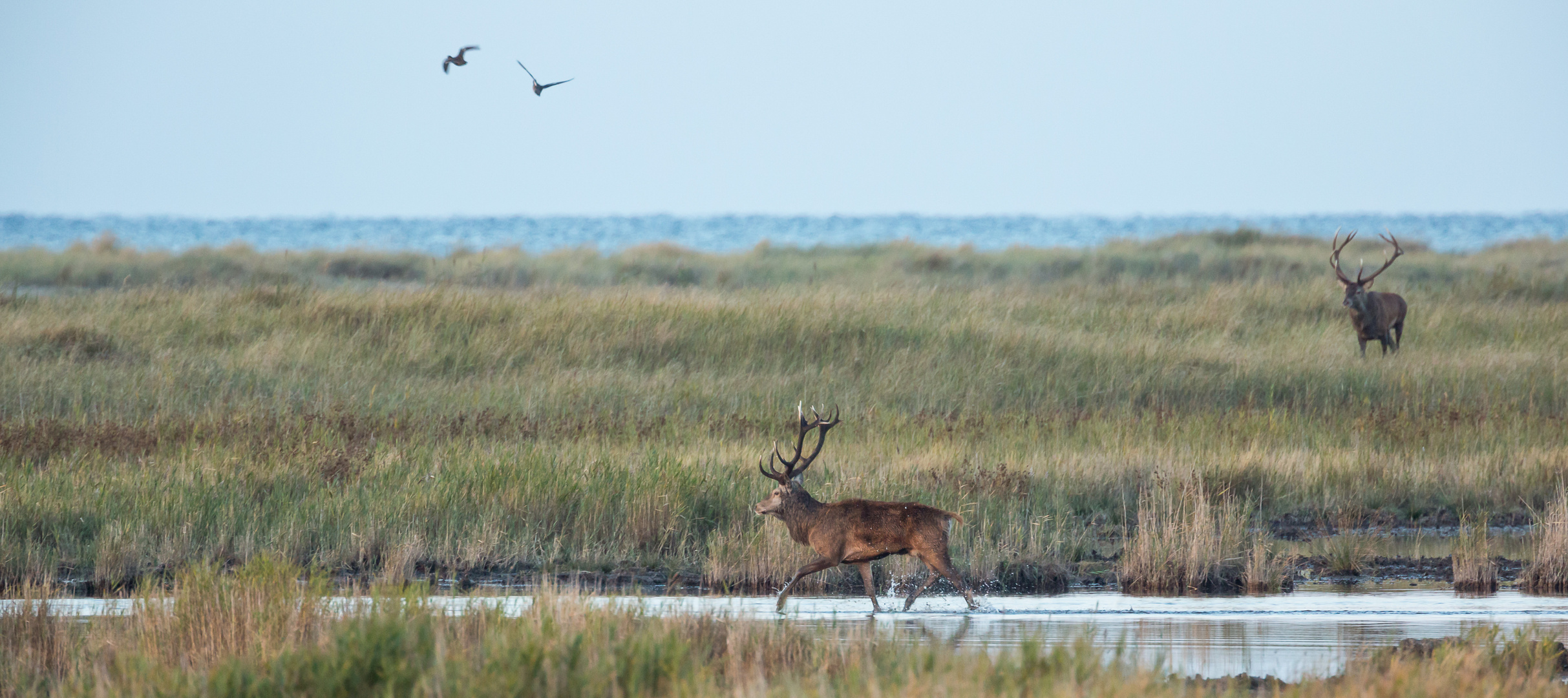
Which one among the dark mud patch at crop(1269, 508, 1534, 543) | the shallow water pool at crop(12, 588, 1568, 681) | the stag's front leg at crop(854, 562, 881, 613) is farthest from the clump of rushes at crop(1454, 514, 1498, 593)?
the stag's front leg at crop(854, 562, 881, 613)

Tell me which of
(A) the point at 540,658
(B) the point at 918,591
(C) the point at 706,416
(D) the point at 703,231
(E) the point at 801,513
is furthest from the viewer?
(D) the point at 703,231

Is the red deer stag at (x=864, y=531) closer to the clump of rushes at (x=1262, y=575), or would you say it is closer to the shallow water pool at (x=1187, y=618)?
the shallow water pool at (x=1187, y=618)

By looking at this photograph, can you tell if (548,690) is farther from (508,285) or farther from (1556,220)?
(1556,220)

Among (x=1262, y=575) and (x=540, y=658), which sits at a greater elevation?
(x=540, y=658)

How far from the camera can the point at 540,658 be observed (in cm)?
596

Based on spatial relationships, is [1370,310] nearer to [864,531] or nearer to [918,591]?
[918,591]

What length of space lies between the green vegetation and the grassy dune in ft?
9.32

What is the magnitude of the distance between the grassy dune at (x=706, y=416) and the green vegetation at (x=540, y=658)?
2.84 m

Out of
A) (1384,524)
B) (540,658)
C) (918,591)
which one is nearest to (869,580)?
(918,591)

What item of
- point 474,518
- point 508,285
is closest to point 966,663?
point 474,518

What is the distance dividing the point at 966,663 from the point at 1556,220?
169 m

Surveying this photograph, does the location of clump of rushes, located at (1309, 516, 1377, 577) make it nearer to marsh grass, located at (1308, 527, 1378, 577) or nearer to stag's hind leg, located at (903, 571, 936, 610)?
marsh grass, located at (1308, 527, 1378, 577)

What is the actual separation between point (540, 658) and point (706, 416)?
33.5 ft

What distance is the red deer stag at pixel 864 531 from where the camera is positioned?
8648mm
